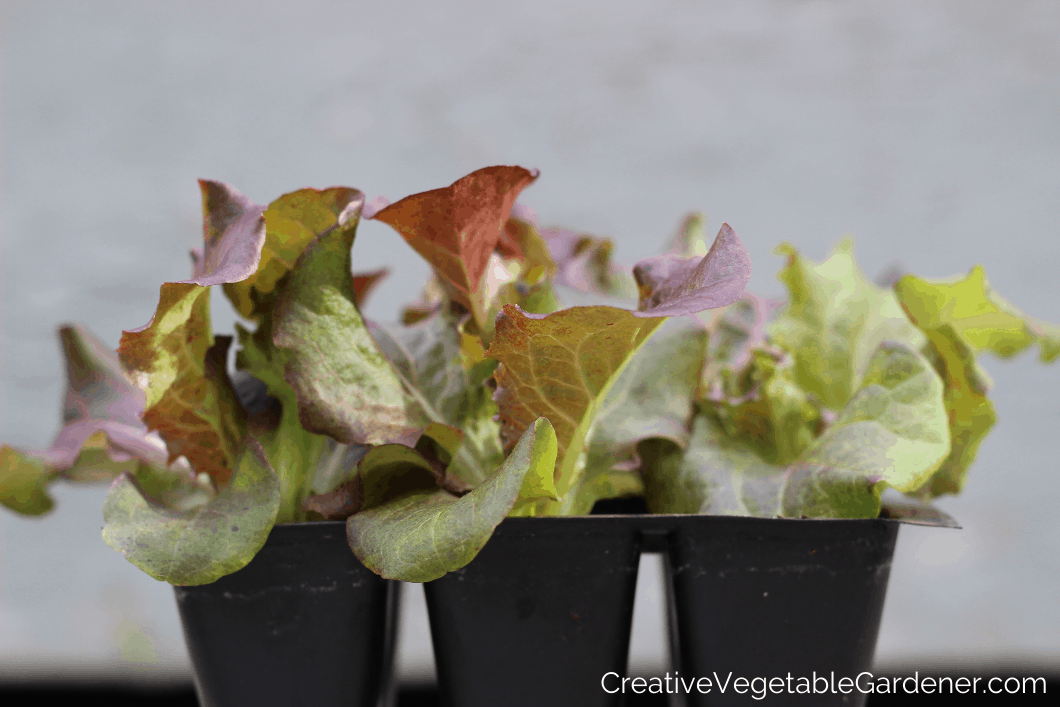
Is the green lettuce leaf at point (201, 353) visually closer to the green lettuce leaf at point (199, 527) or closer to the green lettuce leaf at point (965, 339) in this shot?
the green lettuce leaf at point (199, 527)

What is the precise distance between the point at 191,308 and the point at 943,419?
0.81 feet

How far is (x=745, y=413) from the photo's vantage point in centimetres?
30

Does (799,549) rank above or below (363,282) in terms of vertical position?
below

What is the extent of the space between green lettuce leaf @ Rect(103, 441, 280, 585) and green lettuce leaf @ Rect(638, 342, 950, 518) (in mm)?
142

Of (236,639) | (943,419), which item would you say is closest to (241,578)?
(236,639)

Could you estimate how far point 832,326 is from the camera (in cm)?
35

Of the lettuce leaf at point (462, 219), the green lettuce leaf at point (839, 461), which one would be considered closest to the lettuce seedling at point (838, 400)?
the green lettuce leaf at point (839, 461)

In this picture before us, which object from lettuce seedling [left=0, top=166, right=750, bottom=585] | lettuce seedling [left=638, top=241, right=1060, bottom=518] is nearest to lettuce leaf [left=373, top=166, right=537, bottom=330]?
lettuce seedling [left=0, top=166, right=750, bottom=585]

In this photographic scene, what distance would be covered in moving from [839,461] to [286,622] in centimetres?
19

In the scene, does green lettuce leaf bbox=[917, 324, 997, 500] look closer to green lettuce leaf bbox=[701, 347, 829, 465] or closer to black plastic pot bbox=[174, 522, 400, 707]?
green lettuce leaf bbox=[701, 347, 829, 465]

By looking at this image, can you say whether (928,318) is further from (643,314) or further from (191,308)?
(191,308)

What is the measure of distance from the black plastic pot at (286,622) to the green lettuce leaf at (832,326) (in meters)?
0.20

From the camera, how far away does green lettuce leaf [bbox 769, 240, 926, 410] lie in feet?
1.12

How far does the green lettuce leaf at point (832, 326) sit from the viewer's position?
34 centimetres
